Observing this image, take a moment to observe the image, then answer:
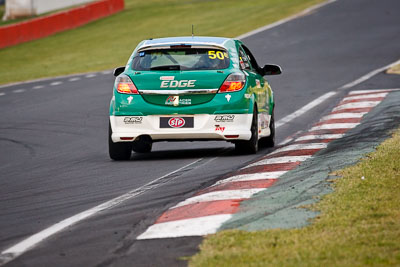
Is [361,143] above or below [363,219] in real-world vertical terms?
below

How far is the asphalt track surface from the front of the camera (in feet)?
23.4

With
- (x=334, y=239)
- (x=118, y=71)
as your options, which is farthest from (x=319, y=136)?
(x=334, y=239)

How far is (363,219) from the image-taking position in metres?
7.17

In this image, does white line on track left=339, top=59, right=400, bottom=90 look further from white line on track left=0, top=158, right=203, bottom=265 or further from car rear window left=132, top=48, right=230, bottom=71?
white line on track left=0, top=158, right=203, bottom=265

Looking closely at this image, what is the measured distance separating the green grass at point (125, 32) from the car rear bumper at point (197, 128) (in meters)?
18.4

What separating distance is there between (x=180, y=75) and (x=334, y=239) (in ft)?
20.4

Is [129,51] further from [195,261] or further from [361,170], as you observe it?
[195,261]

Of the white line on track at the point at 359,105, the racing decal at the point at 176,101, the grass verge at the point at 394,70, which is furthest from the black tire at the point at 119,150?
the grass verge at the point at 394,70

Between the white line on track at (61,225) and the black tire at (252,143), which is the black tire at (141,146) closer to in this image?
the black tire at (252,143)

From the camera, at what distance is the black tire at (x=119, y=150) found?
1297cm

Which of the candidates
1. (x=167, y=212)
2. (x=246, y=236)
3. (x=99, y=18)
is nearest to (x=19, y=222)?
(x=167, y=212)

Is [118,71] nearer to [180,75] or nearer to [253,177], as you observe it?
[180,75]

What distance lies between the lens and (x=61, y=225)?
803cm

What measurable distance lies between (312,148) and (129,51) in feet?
77.1
